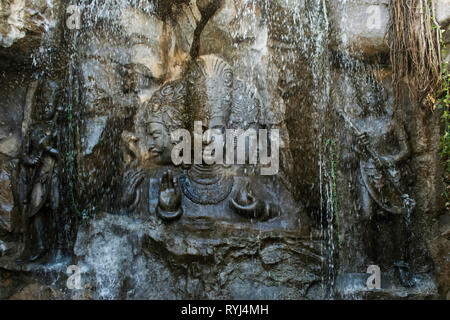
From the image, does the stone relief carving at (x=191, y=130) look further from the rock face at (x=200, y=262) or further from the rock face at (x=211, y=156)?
the rock face at (x=200, y=262)

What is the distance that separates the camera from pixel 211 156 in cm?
463

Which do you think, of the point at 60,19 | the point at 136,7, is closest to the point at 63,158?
the point at 60,19

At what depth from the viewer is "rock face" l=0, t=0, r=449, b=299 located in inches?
167

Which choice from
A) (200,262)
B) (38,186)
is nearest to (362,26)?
(200,262)

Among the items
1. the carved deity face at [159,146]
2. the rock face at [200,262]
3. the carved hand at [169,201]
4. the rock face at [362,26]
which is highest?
the rock face at [362,26]

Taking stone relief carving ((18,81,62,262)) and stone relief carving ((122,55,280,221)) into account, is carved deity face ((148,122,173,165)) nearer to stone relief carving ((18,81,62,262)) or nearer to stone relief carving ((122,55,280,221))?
stone relief carving ((122,55,280,221))

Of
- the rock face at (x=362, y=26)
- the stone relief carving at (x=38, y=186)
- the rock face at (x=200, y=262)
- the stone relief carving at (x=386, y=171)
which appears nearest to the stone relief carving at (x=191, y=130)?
the rock face at (x=200, y=262)

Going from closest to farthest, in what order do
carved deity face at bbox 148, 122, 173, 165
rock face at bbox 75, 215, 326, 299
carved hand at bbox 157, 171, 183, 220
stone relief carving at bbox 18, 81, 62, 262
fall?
1. rock face at bbox 75, 215, 326, 299
2. carved hand at bbox 157, 171, 183, 220
3. stone relief carving at bbox 18, 81, 62, 262
4. carved deity face at bbox 148, 122, 173, 165

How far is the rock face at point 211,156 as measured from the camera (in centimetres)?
424

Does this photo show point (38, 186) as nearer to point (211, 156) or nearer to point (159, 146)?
point (159, 146)

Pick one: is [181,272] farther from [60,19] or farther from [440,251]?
[60,19]

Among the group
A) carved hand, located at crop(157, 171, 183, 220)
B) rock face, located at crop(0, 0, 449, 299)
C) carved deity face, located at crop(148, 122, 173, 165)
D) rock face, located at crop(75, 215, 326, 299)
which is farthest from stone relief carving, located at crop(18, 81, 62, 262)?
carved hand, located at crop(157, 171, 183, 220)

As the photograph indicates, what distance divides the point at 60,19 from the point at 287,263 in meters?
3.18

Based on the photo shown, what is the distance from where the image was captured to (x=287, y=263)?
166 inches
